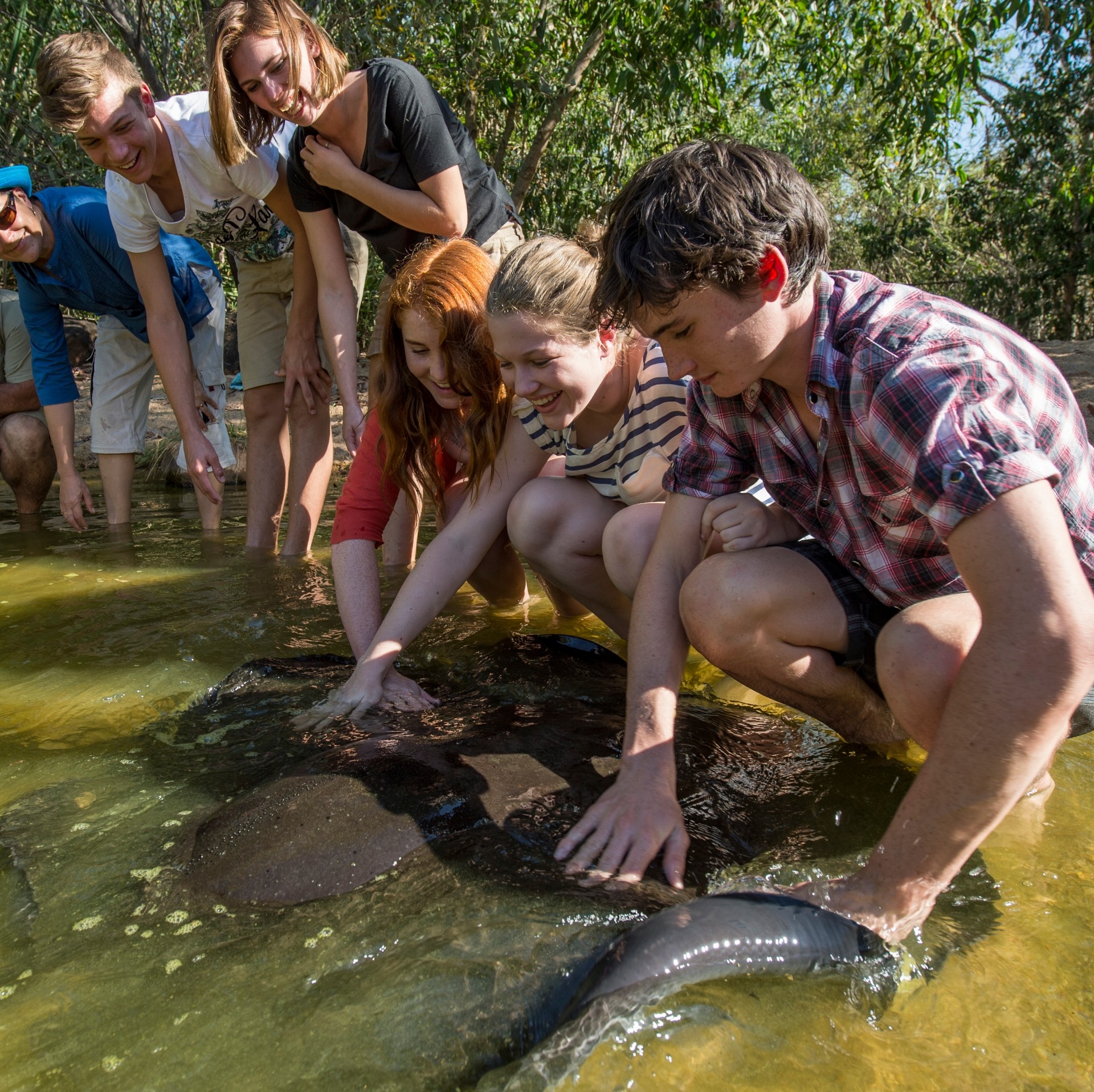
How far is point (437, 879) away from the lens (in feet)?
5.86

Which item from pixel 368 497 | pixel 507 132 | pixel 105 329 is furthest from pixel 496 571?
pixel 507 132

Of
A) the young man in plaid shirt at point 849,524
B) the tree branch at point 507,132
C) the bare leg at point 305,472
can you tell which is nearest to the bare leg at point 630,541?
the young man in plaid shirt at point 849,524

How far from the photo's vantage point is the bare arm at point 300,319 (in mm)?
4070

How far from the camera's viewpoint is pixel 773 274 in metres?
1.82

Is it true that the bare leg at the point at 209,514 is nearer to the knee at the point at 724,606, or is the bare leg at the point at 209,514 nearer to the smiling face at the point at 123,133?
the smiling face at the point at 123,133

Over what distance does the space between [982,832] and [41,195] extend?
5088mm

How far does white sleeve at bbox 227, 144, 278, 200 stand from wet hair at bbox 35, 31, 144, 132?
0.54 metres

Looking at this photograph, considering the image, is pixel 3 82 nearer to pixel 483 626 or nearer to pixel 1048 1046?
pixel 483 626

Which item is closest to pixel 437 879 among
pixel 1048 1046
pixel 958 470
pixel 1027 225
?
pixel 1048 1046

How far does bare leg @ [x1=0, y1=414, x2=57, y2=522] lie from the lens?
5.72 meters

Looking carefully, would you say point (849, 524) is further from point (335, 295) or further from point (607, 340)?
point (335, 295)

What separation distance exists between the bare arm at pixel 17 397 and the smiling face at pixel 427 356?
380 cm

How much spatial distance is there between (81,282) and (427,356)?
9.23 feet

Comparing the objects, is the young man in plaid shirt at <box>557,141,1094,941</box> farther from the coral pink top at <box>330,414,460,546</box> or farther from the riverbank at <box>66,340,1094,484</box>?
the riverbank at <box>66,340,1094,484</box>
